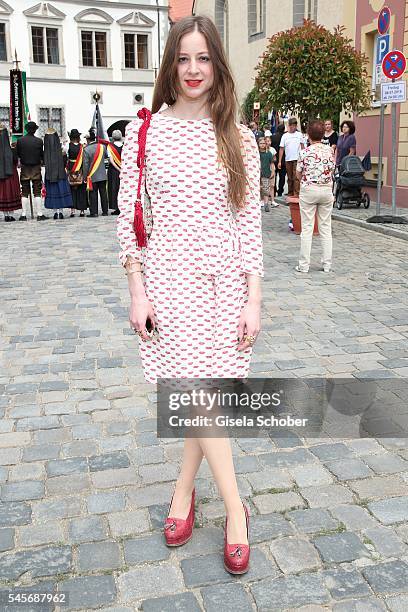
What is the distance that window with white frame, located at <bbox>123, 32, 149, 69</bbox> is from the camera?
140 ft

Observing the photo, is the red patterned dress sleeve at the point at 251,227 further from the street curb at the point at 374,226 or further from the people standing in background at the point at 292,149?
the people standing in background at the point at 292,149

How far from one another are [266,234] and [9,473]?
340 inches

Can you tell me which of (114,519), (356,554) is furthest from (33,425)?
(356,554)

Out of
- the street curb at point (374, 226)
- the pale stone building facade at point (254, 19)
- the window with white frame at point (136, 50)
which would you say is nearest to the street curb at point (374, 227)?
the street curb at point (374, 226)

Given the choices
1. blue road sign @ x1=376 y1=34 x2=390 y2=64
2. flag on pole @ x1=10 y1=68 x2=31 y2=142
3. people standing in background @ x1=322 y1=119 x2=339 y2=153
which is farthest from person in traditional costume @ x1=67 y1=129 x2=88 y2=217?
blue road sign @ x1=376 y1=34 x2=390 y2=64

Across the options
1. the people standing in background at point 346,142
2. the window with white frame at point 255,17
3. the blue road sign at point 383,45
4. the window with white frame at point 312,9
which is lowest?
the people standing in background at point 346,142

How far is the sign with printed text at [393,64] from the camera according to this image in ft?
36.5

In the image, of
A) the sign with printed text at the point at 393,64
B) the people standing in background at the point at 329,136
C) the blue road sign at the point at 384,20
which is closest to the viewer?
the sign with printed text at the point at 393,64

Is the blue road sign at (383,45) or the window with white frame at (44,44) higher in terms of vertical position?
the window with white frame at (44,44)

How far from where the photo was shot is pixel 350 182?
14188 millimetres

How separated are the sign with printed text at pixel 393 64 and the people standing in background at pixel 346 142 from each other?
11.7 ft

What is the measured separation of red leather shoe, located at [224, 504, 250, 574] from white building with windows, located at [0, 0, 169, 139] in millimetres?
39930

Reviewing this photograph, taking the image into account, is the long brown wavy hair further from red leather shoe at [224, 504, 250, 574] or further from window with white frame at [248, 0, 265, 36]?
window with white frame at [248, 0, 265, 36]

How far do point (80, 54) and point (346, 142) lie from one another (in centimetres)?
3032
